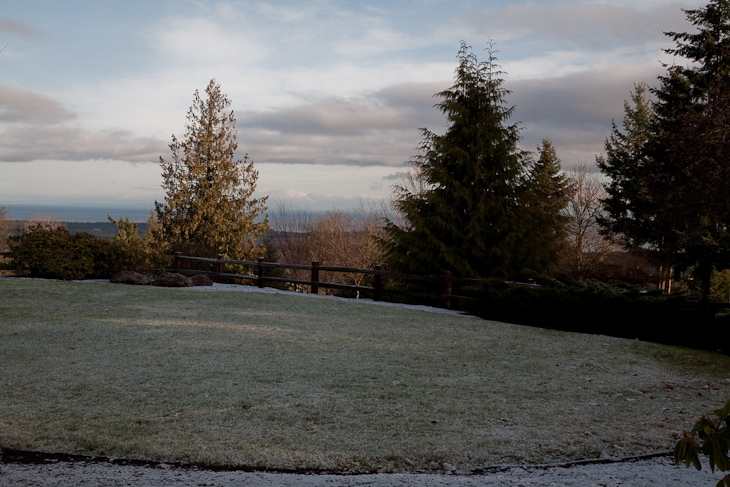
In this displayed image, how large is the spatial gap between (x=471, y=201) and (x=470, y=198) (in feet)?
0.31

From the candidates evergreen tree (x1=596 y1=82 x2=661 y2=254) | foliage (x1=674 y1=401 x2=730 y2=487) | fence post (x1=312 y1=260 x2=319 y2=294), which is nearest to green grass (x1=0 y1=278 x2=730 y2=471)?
foliage (x1=674 y1=401 x2=730 y2=487)

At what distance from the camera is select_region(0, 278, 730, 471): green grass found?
4.20m

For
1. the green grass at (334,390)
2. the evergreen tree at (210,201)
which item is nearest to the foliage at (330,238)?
the evergreen tree at (210,201)

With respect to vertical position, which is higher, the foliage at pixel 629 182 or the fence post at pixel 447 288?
the foliage at pixel 629 182

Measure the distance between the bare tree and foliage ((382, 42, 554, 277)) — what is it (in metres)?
16.7

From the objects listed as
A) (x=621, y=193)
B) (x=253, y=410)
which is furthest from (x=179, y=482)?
(x=621, y=193)

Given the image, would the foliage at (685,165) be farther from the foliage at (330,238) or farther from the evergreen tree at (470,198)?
the foliage at (330,238)

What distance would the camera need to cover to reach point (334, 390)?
562 cm

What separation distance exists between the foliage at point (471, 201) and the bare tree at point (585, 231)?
54.8ft

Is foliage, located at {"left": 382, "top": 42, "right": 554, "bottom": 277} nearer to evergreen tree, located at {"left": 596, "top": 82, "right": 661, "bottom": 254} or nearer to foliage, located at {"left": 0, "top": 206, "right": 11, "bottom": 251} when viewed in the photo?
evergreen tree, located at {"left": 596, "top": 82, "right": 661, "bottom": 254}

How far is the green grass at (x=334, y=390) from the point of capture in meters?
4.20

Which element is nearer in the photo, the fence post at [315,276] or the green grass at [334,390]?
the green grass at [334,390]

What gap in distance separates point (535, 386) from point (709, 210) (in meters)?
11.6

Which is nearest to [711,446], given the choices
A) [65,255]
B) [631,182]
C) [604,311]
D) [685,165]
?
[604,311]
